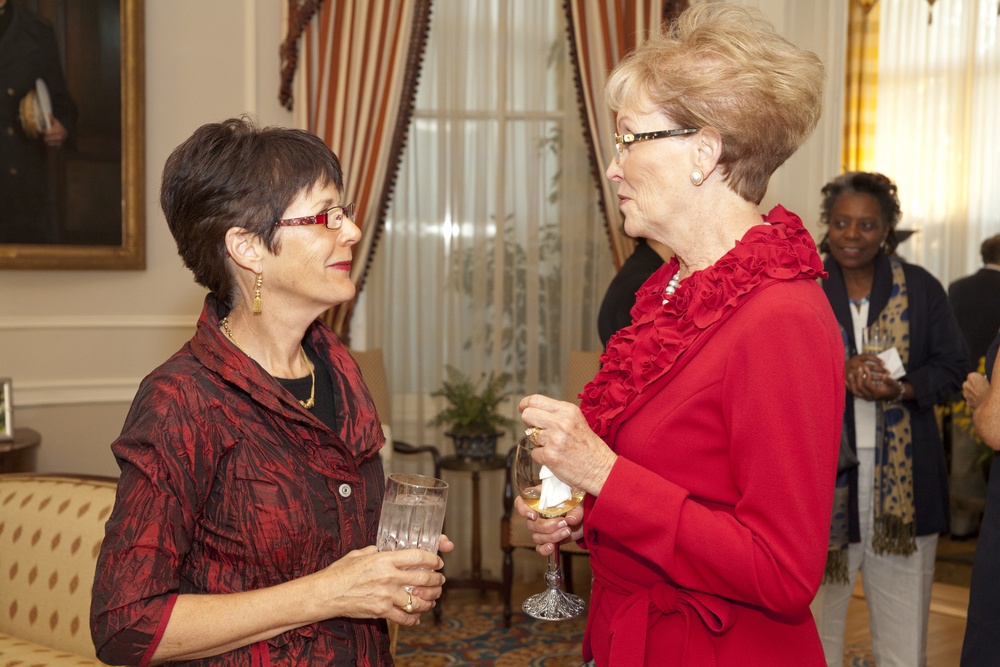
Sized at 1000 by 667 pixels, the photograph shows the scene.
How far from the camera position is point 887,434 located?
357 centimetres

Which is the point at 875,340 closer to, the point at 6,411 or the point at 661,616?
the point at 661,616

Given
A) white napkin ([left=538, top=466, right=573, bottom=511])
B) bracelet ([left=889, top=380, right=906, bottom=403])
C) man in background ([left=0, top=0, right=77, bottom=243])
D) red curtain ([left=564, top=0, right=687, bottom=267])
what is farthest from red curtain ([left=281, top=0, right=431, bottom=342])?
white napkin ([left=538, top=466, right=573, bottom=511])

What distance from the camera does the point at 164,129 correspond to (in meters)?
5.28

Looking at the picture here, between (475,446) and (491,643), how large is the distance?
42.3 inches

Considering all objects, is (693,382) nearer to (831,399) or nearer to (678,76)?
(831,399)

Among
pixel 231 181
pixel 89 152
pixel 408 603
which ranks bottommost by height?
pixel 408 603

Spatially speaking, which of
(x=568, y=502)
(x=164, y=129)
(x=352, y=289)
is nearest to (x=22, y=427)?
(x=164, y=129)

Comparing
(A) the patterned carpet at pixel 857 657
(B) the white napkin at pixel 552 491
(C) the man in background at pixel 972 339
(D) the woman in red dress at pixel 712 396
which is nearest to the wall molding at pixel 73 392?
(A) the patterned carpet at pixel 857 657

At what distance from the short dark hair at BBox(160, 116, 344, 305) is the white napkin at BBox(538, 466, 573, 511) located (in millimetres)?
649

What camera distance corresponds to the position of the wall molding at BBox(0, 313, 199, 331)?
5.03 meters

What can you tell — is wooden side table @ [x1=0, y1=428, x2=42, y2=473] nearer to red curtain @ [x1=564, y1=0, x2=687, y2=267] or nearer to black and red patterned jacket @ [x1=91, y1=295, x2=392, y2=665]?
black and red patterned jacket @ [x1=91, y1=295, x2=392, y2=665]

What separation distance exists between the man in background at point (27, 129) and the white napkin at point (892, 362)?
411 cm

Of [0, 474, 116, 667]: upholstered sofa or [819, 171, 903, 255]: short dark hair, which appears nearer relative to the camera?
[0, 474, 116, 667]: upholstered sofa

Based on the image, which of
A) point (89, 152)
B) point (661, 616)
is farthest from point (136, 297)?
point (661, 616)
